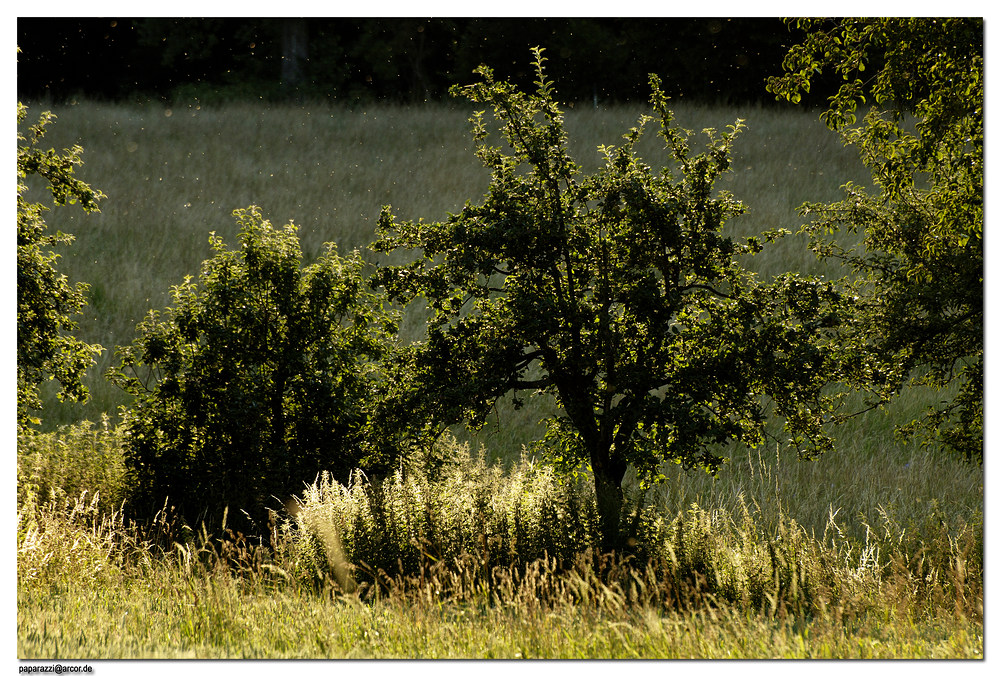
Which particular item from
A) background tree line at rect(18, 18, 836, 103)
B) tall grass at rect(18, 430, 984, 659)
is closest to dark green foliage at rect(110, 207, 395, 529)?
tall grass at rect(18, 430, 984, 659)

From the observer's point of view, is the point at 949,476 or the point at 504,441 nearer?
the point at 949,476

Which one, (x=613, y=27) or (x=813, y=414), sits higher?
(x=613, y=27)

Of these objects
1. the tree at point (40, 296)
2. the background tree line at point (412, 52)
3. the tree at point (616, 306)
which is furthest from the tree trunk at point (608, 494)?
the tree at point (40, 296)

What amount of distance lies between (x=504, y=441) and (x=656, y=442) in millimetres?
5642

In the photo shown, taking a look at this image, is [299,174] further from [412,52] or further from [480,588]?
[480,588]

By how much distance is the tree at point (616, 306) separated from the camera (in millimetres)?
6984

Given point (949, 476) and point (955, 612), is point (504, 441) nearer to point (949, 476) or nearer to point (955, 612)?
point (949, 476)

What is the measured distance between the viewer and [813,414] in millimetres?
7348

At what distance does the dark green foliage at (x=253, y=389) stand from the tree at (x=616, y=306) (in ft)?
4.66

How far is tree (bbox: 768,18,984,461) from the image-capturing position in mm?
6918

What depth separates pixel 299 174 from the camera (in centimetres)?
2041
